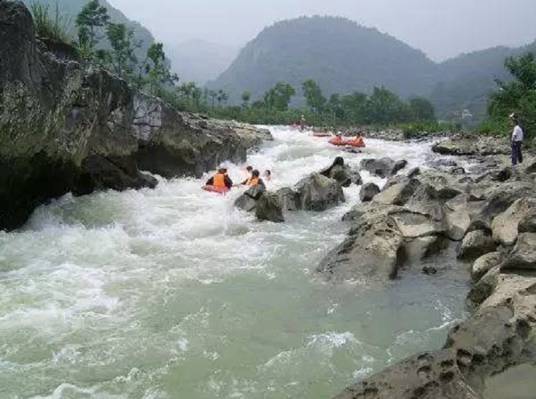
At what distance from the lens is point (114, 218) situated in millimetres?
12914

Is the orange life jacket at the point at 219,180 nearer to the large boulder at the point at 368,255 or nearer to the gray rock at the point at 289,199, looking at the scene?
the gray rock at the point at 289,199

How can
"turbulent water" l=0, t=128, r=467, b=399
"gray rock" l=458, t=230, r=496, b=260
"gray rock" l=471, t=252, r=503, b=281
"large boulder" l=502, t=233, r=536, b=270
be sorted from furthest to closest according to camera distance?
"gray rock" l=458, t=230, r=496, b=260, "gray rock" l=471, t=252, r=503, b=281, "large boulder" l=502, t=233, r=536, b=270, "turbulent water" l=0, t=128, r=467, b=399

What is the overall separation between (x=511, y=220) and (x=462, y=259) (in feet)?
3.33

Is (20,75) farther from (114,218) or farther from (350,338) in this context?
(350,338)

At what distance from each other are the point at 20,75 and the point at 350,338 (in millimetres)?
7717

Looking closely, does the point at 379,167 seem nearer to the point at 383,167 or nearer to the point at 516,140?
the point at 383,167

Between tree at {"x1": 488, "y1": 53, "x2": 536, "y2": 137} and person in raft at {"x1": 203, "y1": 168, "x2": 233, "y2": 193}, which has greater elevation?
tree at {"x1": 488, "y1": 53, "x2": 536, "y2": 137}

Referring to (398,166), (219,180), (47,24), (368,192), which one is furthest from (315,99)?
(47,24)

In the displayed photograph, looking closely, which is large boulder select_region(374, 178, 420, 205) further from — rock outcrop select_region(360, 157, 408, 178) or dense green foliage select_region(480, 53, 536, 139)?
dense green foliage select_region(480, 53, 536, 139)

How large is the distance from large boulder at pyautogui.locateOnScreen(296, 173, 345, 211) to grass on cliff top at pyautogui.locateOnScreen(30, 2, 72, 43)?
6801 mm

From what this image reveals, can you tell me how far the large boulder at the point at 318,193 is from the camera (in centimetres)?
1510

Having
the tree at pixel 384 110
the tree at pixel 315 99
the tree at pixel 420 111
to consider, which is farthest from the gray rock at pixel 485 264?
the tree at pixel 315 99

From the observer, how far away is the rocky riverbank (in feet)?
15.8

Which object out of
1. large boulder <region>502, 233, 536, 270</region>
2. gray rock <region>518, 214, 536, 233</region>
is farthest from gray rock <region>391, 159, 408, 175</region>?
large boulder <region>502, 233, 536, 270</region>
